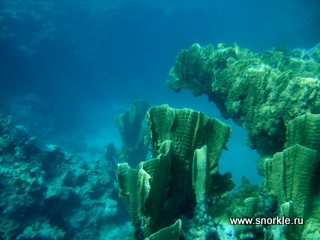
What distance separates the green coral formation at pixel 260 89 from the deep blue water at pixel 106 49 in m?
24.3

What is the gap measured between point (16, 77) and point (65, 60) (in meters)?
9.47

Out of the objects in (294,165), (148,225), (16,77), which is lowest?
(148,225)

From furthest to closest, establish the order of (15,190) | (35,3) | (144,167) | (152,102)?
(152,102) → (35,3) → (15,190) → (144,167)

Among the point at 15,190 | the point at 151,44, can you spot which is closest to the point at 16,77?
the point at 151,44

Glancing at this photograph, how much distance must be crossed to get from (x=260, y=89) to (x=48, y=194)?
8755mm

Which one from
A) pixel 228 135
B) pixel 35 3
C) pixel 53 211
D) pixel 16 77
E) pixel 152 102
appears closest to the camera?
pixel 228 135

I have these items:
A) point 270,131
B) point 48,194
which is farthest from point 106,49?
point 270,131

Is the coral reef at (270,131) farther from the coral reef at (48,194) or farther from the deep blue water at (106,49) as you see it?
the deep blue water at (106,49)

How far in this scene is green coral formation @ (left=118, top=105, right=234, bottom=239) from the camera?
7.88 ft

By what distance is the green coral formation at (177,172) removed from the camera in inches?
94.5

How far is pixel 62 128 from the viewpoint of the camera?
110 feet

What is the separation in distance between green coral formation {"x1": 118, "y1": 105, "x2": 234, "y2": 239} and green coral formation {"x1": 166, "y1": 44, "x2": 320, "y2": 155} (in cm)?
212

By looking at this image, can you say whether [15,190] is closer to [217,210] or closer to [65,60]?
[217,210]

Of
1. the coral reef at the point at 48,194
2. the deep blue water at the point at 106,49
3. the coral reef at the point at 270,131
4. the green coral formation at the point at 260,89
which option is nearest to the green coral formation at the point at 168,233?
the coral reef at the point at 270,131
